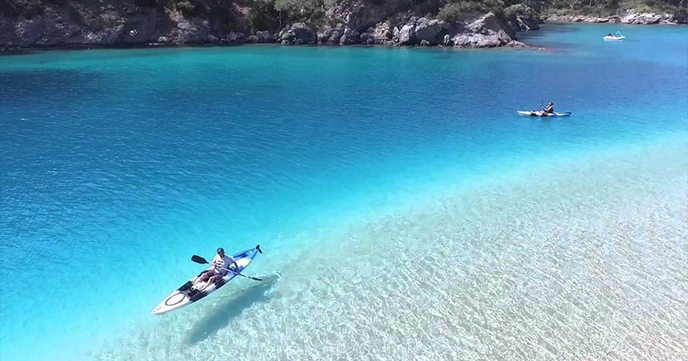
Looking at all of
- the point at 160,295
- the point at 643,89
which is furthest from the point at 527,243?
the point at 643,89

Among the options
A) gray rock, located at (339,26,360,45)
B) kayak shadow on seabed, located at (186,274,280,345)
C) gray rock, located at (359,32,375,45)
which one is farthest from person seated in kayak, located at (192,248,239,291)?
gray rock, located at (359,32,375,45)

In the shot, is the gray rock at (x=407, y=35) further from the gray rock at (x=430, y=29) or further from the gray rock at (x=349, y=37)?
the gray rock at (x=349, y=37)

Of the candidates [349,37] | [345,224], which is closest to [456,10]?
[349,37]

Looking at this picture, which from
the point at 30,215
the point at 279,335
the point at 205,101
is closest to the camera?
the point at 279,335

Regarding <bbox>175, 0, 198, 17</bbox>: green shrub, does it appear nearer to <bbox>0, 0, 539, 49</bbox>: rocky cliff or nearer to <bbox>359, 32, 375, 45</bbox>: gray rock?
<bbox>0, 0, 539, 49</bbox>: rocky cliff

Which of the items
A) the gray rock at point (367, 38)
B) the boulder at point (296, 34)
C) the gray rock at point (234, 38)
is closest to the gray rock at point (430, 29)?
the gray rock at point (367, 38)

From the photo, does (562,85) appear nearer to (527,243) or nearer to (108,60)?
(527,243)
